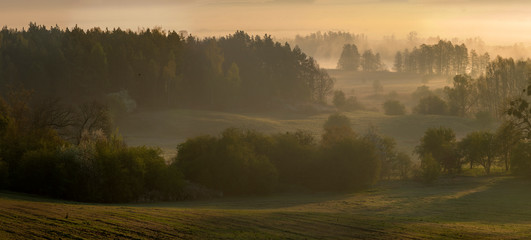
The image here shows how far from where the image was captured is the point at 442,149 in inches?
2608

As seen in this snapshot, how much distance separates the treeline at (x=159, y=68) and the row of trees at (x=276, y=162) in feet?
187

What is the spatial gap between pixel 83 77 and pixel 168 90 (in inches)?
704

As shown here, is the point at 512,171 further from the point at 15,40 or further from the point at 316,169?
the point at 15,40

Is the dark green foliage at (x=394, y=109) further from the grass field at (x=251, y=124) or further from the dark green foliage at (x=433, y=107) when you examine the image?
the grass field at (x=251, y=124)

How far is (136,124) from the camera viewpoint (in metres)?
103

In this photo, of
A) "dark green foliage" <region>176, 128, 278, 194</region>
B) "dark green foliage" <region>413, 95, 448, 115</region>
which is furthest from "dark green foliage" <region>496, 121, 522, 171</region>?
"dark green foliage" <region>413, 95, 448, 115</region>

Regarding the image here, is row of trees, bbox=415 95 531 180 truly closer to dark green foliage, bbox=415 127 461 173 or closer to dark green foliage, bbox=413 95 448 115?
dark green foliage, bbox=415 127 461 173

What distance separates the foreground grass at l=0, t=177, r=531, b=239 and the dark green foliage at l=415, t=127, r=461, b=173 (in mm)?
16225

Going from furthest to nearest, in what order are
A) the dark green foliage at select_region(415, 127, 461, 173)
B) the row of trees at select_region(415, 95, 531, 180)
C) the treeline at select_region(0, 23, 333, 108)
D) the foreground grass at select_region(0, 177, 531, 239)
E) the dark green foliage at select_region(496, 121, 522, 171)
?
1. the treeline at select_region(0, 23, 333, 108)
2. the dark green foliage at select_region(415, 127, 461, 173)
3. the row of trees at select_region(415, 95, 531, 180)
4. the dark green foliage at select_region(496, 121, 522, 171)
5. the foreground grass at select_region(0, 177, 531, 239)

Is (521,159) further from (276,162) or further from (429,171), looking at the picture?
(276,162)

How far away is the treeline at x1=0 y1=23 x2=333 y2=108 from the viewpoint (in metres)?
107

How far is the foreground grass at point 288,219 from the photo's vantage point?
2631 cm

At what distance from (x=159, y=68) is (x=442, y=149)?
65849mm

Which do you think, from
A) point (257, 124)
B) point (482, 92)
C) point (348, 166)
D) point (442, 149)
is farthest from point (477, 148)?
point (482, 92)
